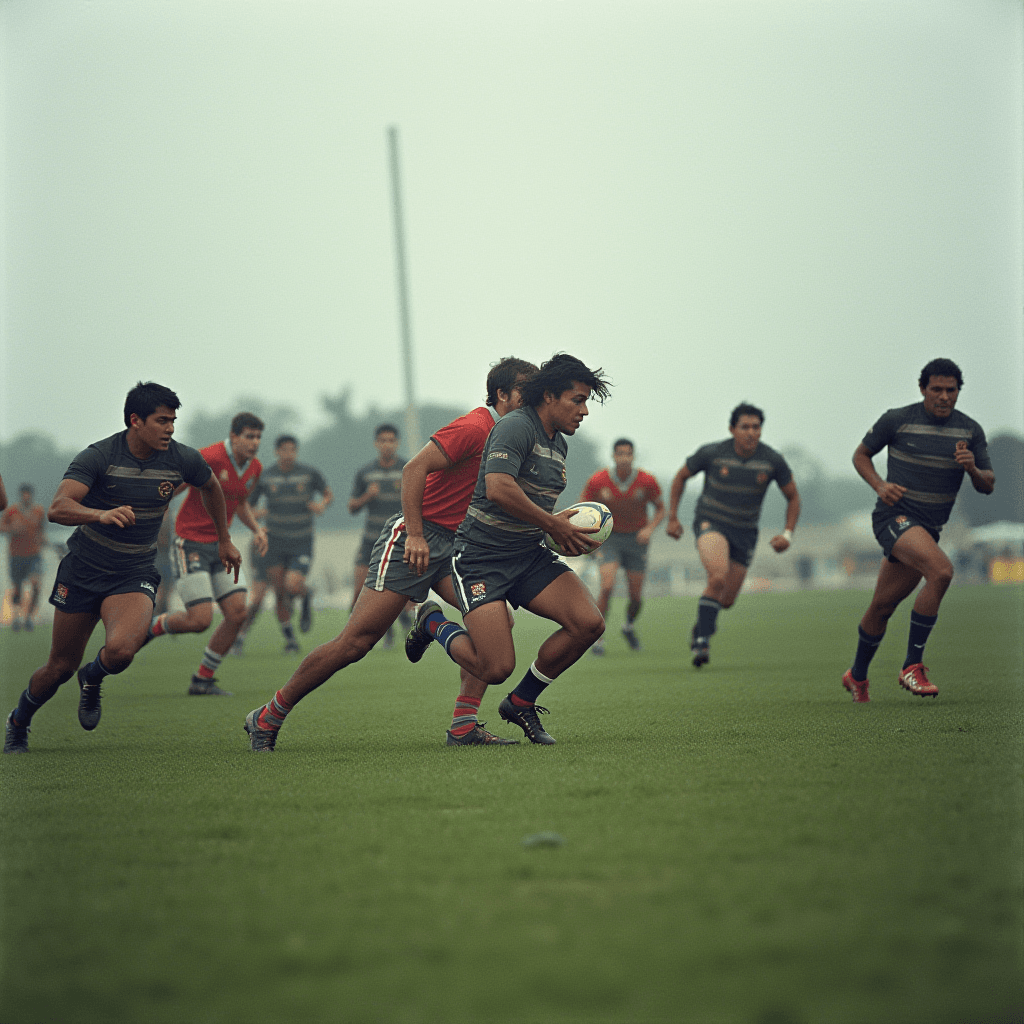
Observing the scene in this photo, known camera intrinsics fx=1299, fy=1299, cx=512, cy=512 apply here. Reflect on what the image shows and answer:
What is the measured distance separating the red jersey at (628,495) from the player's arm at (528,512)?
28.8ft

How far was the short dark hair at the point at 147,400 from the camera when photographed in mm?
6727

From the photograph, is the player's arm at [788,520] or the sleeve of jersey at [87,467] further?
the player's arm at [788,520]

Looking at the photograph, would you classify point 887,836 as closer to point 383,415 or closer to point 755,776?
point 755,776

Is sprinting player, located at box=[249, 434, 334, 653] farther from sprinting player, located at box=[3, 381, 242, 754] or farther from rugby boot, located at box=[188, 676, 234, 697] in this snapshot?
sprinting player, located at box=[3, 381, 242, 754]

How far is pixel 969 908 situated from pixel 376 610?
3833mm

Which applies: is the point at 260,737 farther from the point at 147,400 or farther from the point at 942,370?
the point at 942,370

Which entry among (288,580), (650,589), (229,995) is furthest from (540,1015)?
(650,589)

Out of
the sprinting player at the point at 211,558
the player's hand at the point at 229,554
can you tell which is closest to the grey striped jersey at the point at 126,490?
the player's hand at the point at 229,554

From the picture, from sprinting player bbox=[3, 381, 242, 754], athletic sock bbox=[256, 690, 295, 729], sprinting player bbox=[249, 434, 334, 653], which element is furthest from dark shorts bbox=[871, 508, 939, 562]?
sprinting player bbox=[249, 434, 334, 653]

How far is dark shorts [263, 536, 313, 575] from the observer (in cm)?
1520

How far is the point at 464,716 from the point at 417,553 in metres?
1.02

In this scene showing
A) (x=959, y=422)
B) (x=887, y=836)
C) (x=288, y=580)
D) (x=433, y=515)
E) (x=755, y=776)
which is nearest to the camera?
(x=887, y=836)

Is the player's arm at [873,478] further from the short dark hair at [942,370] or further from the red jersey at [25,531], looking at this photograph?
the red jersey at [25,531]

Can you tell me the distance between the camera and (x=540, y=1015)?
8.10 feet
